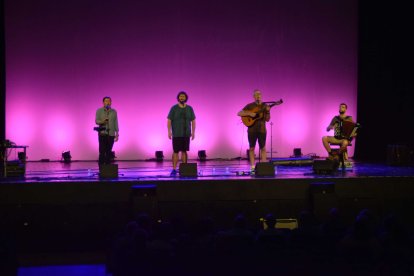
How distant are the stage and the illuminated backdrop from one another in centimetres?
497

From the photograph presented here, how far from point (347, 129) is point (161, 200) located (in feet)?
13.9

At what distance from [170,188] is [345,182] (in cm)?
287

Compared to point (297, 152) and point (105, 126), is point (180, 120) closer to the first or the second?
point (105, 126)

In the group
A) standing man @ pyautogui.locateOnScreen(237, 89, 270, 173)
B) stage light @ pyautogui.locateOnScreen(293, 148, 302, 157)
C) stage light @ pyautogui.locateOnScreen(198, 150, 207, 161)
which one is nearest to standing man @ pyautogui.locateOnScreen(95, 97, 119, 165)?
standing man @ pyautogui.locateOnScreen(237, 89, 270, 173)

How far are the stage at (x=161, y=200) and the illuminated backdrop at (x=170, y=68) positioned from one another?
16.3ft

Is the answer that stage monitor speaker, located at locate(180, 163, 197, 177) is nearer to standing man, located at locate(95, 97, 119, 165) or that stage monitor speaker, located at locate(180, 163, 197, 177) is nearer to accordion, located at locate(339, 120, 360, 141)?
Answer: standing man, located at locate(95, 97, 119, 165)

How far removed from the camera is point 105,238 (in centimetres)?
791

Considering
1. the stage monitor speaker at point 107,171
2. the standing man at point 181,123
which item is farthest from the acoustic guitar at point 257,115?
the stage monitor speaker at point 107,171

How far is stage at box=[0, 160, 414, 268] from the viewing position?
25.9ft

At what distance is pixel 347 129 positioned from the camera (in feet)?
33.6

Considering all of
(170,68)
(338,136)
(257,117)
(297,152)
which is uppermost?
(170,68)

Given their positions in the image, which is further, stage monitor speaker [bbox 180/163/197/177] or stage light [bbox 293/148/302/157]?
stage light [bbox 293/148/302/157]

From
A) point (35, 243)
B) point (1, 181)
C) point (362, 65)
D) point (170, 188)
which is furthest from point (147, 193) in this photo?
point (362, 65)

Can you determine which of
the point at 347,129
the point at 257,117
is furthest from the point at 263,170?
the point at 347,129
